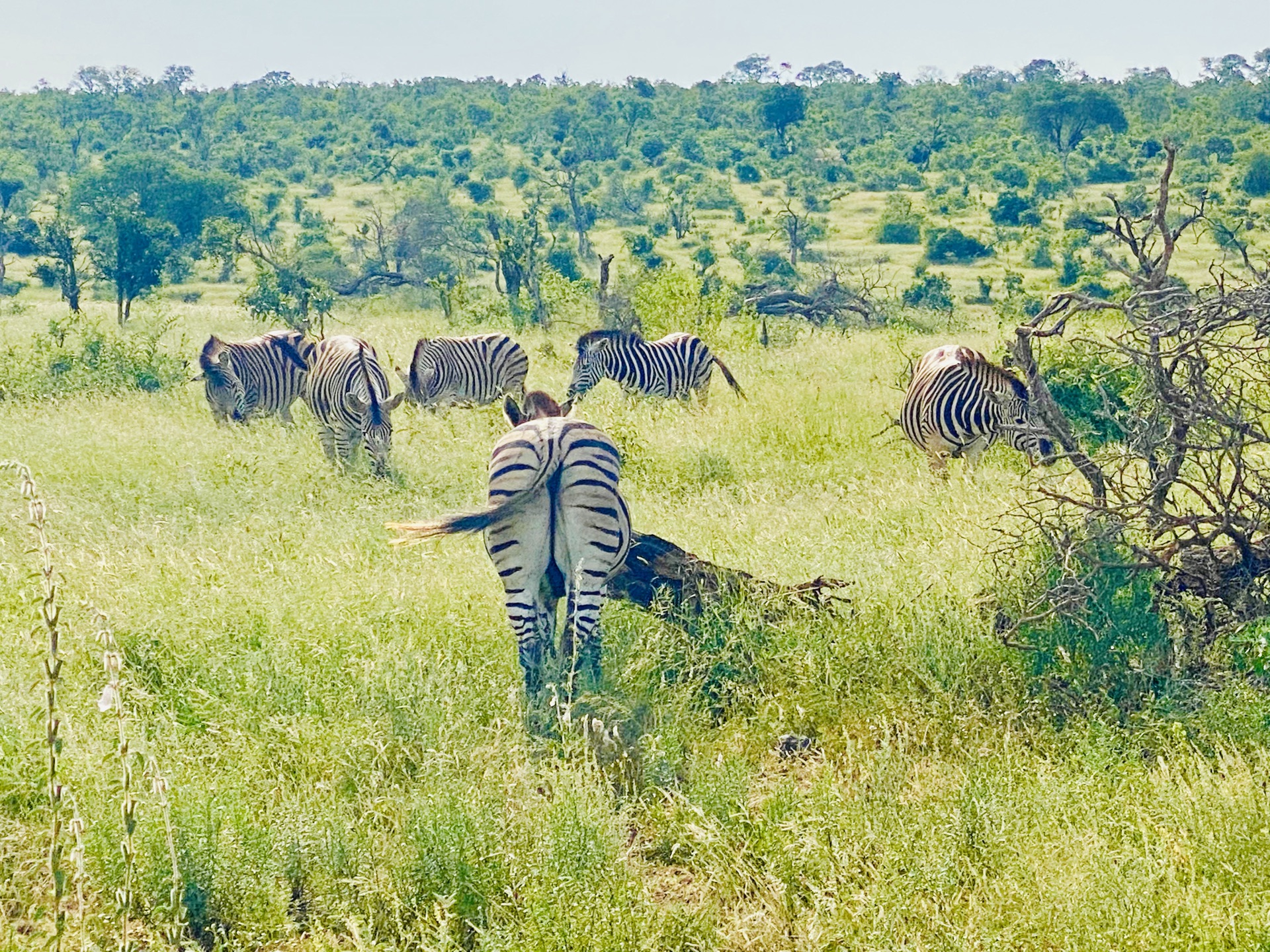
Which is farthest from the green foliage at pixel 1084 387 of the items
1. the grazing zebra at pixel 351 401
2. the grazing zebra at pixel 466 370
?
the grazing zebra at pixel 351 401

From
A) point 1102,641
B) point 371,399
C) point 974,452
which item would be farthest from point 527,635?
point 371,399

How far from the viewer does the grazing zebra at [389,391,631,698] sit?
5.03 m

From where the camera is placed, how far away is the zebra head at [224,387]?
42.7 feet

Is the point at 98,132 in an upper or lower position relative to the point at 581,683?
upper

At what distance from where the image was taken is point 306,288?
21922 mm

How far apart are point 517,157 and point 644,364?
44006 mm

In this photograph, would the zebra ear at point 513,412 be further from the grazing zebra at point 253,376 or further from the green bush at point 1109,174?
the green bush at point 1109,174

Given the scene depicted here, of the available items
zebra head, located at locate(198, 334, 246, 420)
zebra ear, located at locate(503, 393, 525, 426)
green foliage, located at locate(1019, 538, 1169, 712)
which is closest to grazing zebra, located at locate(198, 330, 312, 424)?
zebra head, located at locate(198, 334, 246, 420)

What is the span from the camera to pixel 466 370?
1409 centimetres

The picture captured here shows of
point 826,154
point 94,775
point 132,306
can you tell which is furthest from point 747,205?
point 94,775

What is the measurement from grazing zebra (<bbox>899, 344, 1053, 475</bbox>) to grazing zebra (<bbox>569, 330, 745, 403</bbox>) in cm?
464

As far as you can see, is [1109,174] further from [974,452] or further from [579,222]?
[974,452]

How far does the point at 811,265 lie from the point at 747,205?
11.5 metres

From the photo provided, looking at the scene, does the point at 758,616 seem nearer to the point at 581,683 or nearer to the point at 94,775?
the point at 581,683
